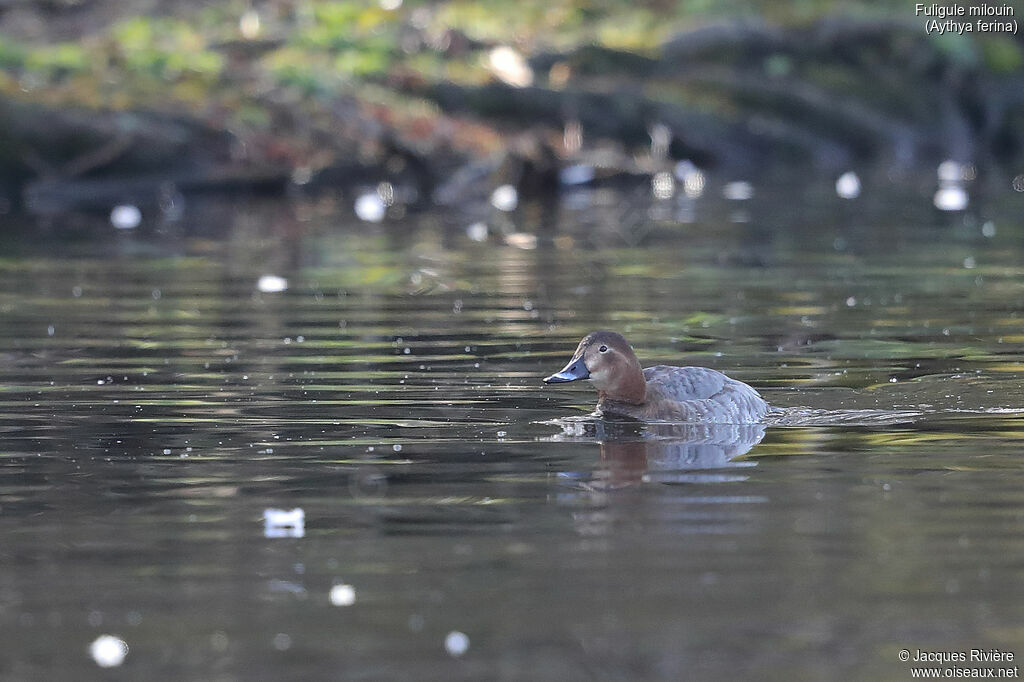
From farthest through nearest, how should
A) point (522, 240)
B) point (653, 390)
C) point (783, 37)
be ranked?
point (783, 37)
point (522, 240)
point (653, 390)

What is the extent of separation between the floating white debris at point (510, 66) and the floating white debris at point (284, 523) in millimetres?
23782

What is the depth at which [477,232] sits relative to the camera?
2141cm

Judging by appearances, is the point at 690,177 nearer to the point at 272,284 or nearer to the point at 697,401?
the point at 272,284

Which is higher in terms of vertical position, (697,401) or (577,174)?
(577,174)

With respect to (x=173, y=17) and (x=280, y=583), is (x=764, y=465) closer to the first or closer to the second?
(x=280, y=583)

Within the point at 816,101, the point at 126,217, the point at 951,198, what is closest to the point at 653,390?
the point at 126,217

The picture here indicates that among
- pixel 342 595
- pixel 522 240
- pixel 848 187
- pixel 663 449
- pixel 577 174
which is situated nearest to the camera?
pixel 342 595

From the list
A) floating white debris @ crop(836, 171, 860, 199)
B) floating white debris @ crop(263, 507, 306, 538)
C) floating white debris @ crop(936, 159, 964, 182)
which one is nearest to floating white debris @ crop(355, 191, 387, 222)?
floating white debris @ crop(836, 171, 860, 199)

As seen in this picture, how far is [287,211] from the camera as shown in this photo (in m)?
24.5

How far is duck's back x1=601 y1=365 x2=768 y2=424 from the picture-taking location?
920cm

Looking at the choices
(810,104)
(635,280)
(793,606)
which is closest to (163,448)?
(793,606)

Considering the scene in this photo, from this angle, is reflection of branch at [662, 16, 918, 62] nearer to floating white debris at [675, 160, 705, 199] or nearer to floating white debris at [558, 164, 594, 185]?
floating white debris at [675, 160, 705, 199]

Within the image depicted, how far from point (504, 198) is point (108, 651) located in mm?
20768

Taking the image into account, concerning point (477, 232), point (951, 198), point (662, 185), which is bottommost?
point (477, 232)
